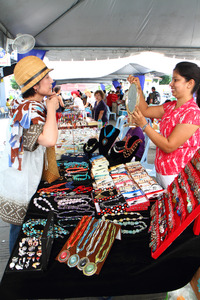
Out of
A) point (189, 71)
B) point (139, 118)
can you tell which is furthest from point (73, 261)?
point (189, 71)

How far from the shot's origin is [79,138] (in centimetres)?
327

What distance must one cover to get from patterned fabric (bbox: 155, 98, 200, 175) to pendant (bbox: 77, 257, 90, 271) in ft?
2.93

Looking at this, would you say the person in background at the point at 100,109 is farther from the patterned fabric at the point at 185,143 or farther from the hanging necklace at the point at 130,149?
the patterned fabric at the point at 185,143

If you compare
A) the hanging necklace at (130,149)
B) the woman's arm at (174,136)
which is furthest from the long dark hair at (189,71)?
the hanging necklace at (130,149)

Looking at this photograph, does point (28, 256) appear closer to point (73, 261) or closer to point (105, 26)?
point (73, 261)

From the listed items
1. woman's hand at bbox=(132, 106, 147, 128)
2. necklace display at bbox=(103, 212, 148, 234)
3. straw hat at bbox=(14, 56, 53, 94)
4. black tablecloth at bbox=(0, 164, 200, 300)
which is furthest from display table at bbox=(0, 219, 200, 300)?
straw hat at bbox=(14, 56, 53, 94)

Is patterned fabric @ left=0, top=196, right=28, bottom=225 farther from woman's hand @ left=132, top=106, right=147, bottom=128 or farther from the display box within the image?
woman's hand @ left=132, top=106, right=147, bottom=128

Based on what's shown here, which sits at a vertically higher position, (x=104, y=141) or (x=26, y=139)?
(x=26, y=139)

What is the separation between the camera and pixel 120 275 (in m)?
0.87

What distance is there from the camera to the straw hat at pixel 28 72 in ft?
4.02

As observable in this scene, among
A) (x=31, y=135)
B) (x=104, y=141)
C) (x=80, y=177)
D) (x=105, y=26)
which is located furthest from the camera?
(x=105, y=26)

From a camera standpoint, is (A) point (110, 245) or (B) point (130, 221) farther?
(B) point (130, 221)

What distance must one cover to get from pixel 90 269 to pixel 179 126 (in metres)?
1.03

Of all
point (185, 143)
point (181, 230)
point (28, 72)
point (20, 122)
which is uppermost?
point (28, 72)
